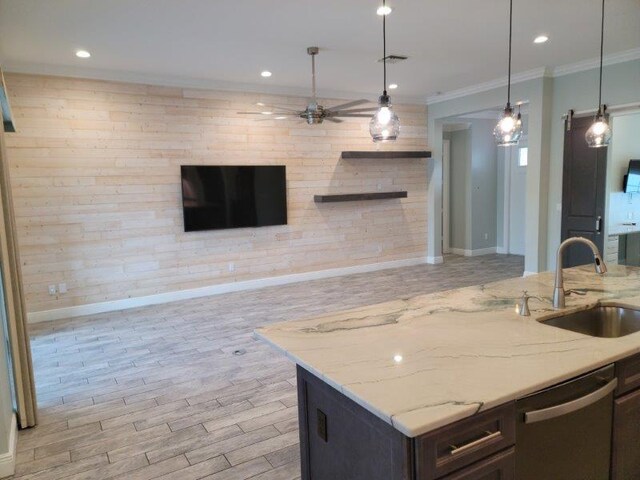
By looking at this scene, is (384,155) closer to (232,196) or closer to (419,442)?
(232,196)

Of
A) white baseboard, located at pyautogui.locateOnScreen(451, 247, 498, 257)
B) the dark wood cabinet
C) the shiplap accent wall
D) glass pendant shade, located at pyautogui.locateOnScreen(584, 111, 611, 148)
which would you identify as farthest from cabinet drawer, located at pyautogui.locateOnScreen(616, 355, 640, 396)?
white baseboard, located at pyautogui.locateOnScreen(451, 247, 498, 257)

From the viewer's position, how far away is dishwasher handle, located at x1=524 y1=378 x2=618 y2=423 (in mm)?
1444

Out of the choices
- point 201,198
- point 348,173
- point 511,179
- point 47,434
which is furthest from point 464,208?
point 47,434

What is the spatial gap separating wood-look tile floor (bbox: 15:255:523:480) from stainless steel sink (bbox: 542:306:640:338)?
168 cm

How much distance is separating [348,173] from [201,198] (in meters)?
2.59

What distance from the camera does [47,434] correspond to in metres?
2.93

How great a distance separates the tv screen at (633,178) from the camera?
6.36m

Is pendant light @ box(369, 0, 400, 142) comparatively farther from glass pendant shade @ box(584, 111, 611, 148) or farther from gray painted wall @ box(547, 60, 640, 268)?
gray painted wall @ box(547, 60, 640, 268)

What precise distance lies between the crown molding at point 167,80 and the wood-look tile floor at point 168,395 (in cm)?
298

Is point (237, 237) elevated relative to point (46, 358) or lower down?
elevated

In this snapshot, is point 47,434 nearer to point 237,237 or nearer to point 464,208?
point 237,237

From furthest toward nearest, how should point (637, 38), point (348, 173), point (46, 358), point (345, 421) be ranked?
point (348, 173), point (637, 38), point (46, 358), point (345, 421)

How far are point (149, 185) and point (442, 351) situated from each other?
5.24 m

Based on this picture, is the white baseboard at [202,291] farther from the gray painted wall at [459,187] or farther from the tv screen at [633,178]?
the tv screen at [633,178]
